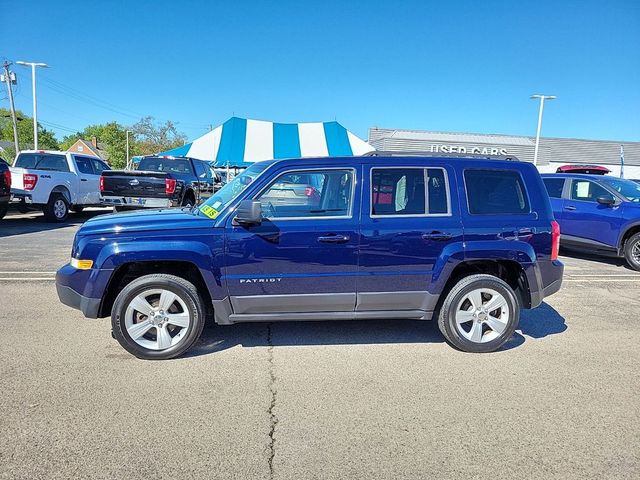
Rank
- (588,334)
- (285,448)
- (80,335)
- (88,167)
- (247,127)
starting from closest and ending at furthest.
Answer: (285,448), (80,335), (588,334), (88,167), (247,127)

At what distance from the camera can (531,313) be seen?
5449 millimetres

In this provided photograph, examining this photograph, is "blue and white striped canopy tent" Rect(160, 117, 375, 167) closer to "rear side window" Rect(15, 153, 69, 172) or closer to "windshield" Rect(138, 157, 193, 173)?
"windshield" Rect(138, 157, 193, 173)

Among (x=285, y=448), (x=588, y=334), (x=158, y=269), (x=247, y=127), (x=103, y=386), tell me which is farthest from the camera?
(x=247, y=127)

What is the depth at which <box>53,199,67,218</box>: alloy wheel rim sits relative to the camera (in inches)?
481

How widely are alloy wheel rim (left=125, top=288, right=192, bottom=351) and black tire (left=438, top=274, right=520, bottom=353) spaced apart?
2403mm

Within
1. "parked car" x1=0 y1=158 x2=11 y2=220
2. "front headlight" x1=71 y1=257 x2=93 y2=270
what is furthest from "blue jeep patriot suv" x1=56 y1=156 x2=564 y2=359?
"parked car" x1=0 y1=158 x2=11 y2=220

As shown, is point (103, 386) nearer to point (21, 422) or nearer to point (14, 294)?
point (21, 422)

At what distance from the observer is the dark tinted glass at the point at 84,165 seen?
1306cm

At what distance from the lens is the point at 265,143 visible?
19.6m

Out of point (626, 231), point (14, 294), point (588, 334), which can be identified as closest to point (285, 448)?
point (588, 334)

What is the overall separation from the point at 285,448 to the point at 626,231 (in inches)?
330

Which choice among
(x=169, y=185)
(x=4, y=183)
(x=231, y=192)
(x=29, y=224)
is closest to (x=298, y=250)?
(x=231, y=192)

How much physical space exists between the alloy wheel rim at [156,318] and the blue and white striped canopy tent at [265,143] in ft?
50.0

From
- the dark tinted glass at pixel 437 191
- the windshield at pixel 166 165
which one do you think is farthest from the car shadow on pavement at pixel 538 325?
the windshield at pixel 166 165
